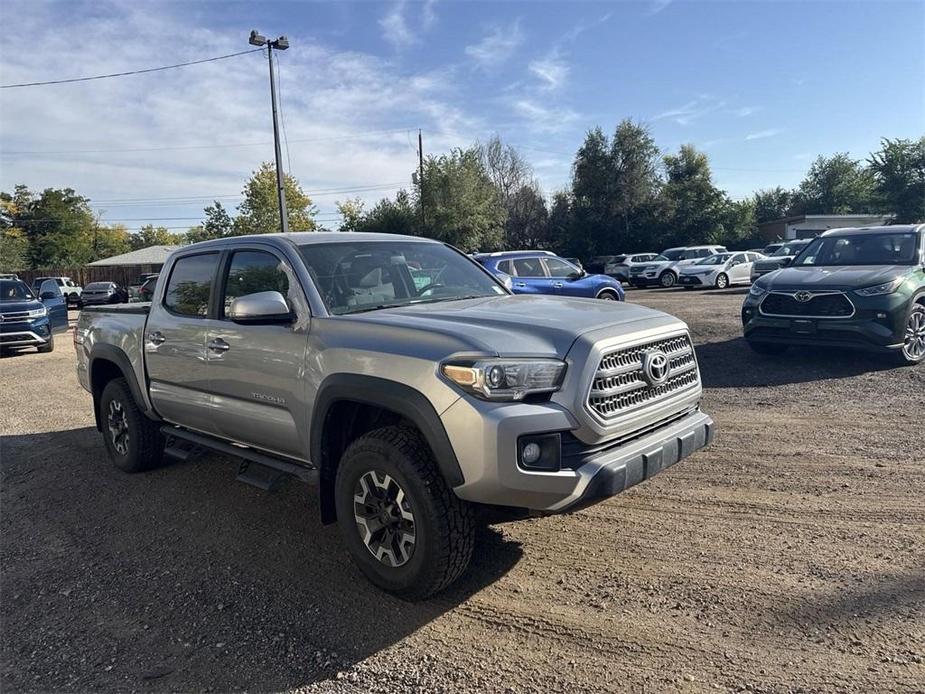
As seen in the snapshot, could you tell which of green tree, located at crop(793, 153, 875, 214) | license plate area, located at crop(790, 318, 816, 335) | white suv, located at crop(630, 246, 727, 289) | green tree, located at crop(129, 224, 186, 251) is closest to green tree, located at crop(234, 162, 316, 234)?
white suv, located at crop(630, 246, 727, 289)

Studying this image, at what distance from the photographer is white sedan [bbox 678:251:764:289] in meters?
27.2

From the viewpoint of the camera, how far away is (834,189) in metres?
53.3

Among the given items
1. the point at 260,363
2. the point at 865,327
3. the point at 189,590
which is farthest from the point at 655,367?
the point at 865,327

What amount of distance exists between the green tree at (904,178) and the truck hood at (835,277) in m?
34.5

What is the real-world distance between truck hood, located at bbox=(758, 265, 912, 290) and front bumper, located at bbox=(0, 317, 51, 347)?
14.2 metres

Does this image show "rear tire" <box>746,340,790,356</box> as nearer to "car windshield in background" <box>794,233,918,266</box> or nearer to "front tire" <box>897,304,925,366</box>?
"car windshield in background" <box>794,233,918,266</box>

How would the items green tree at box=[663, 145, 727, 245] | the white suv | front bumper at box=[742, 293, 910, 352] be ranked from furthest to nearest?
green tree at box=[663, 145, 727, 245], the white suv, front bumper at box=[742, 293, 910, 352]

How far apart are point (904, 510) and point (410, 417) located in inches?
129

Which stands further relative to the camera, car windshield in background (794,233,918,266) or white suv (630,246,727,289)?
white suv (630,246,727,289)

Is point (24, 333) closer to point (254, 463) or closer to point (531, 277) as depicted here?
point (531, 277)

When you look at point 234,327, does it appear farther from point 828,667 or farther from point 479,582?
point 828,667

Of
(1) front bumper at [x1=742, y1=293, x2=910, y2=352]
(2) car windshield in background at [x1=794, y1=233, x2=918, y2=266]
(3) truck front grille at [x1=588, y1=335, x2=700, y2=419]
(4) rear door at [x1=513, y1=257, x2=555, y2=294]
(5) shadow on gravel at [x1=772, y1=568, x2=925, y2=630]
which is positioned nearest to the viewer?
(5) shadow on gravel at [x1=772, y1=568, x2=925, y2=630]

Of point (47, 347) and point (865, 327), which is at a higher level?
point (865, 327)

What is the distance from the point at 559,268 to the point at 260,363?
37.1 feet
